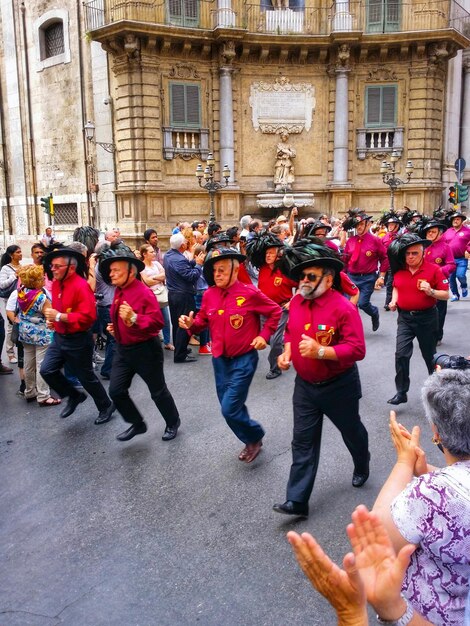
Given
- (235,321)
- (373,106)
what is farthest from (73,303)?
(373,106)

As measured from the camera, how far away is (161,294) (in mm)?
8859

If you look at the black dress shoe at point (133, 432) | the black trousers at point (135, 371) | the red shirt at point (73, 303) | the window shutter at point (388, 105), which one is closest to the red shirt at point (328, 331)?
the black trousers at point (135, 371)

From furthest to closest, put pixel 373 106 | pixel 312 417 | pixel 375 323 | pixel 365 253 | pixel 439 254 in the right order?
pixel 373 106, pixel 375 323, pixel 365 253, pixel 439 254, pixel 312 417

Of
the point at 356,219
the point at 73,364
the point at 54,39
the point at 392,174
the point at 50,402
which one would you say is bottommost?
the point at 50,402

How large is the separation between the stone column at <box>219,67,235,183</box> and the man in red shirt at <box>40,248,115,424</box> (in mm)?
16783

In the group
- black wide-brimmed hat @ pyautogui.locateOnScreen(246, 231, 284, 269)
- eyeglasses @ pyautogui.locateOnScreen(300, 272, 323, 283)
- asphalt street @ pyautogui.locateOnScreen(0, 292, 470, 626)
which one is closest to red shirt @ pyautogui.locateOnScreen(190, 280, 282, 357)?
eyeglasses @ pyautogui.locateOnScreen(300, 272, 323, 283)

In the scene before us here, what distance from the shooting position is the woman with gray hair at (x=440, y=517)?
6.33 ft

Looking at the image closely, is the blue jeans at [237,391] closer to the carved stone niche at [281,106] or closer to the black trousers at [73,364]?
the black trousers at [73,364]

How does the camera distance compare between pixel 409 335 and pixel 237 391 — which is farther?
pixel 409 335

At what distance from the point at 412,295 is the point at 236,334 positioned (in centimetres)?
237

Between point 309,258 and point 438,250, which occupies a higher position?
point 309,258

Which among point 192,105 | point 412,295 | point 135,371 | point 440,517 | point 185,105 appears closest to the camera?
point 440,517

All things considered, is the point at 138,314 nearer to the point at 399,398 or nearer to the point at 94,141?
the point at 399,398

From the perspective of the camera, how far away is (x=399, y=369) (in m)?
6.33
